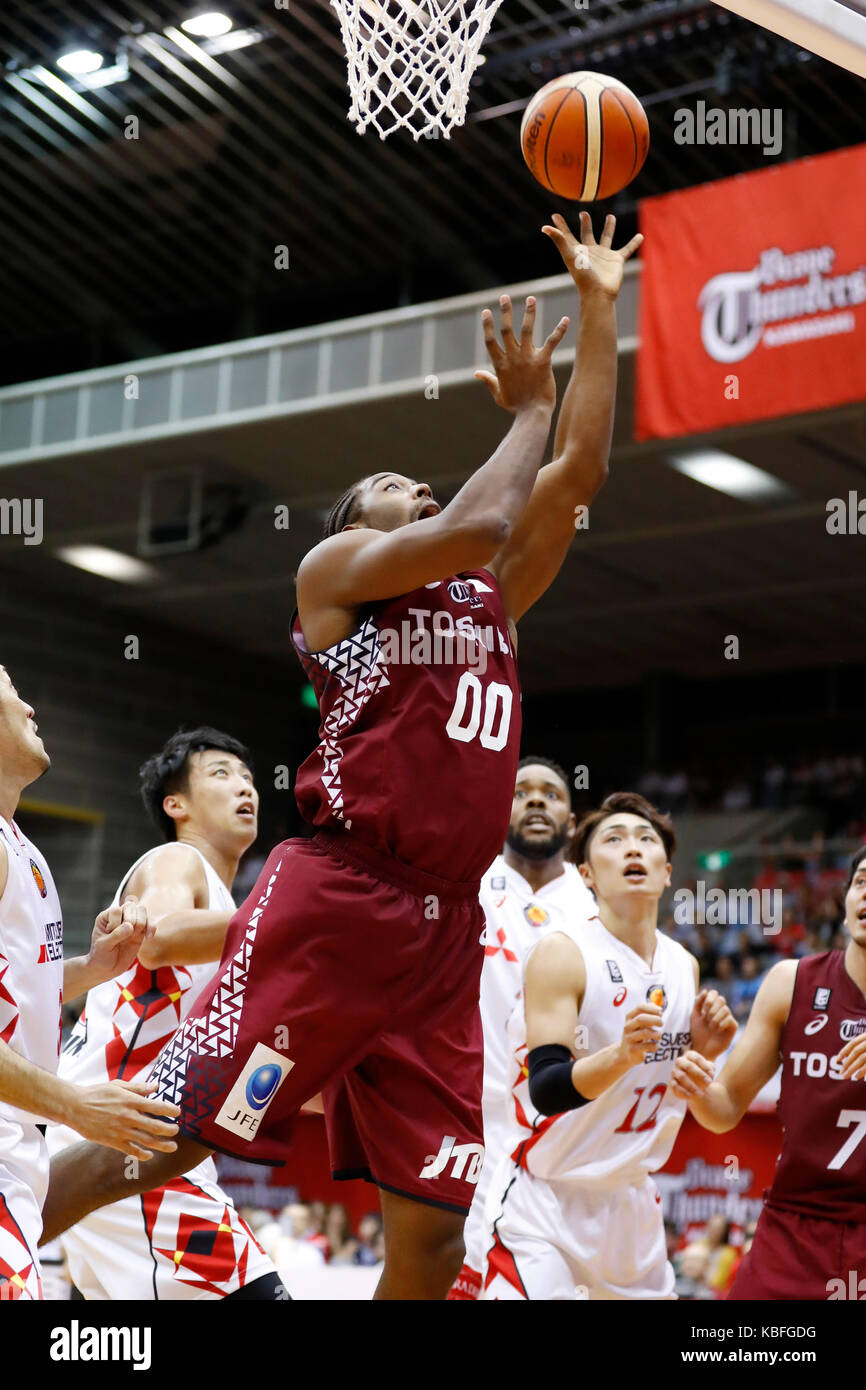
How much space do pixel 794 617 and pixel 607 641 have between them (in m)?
2.53

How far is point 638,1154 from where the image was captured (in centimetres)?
534

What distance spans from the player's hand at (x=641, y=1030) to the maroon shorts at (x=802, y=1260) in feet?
2.29

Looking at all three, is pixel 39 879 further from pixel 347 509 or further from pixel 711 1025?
pixel 711 1025

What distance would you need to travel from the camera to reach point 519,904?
639cm

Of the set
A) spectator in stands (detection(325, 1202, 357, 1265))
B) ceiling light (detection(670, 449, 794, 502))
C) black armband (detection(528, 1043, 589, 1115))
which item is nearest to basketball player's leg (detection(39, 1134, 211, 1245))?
black armband (detection(528, 1043, 589, 1115))

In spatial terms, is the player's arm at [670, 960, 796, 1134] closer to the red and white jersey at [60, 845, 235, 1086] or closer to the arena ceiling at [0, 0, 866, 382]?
the red and white jersey at [60, 845, 235, 1086]

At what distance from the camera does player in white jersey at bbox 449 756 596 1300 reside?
6039 millimetres

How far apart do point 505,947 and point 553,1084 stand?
1380 millimetres

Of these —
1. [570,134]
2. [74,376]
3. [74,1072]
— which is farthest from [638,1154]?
[74,376]

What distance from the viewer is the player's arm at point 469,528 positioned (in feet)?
11.3

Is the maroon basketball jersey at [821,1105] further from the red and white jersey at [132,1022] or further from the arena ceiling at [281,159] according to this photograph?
the arena ceiling at [281,159]

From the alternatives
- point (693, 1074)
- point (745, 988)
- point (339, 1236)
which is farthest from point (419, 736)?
point (745, 988)

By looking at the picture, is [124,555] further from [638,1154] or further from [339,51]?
[638,1154]

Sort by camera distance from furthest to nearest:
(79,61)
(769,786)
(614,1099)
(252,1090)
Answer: (769,786), (79,61), (614,1099), (252,1090)
